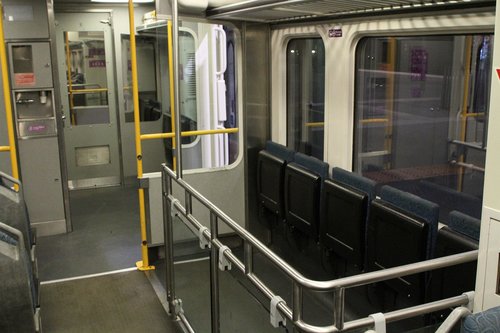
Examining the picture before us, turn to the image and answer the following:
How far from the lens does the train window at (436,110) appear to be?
11.7 ft

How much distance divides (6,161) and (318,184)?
3302 millimetres

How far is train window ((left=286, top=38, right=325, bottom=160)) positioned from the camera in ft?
14.3

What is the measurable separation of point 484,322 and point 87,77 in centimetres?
649

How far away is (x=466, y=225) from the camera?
2.57 m

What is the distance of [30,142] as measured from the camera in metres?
5.41

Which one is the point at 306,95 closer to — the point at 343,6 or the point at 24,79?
the point at 343,6

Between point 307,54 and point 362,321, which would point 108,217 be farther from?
point 362,321

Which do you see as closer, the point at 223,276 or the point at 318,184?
the point at 223,276

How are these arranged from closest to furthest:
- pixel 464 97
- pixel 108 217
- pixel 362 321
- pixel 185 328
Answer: pixel 362 321
pixel 185 328
pixel 464 97
pixel 108 217

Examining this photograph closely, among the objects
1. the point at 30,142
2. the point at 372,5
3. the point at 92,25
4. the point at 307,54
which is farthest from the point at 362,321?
the point at 92,25

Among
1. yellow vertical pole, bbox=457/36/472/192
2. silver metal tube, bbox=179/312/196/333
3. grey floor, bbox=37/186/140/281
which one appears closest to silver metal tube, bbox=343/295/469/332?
yellow vertical pole, bbox=457/36/472/192

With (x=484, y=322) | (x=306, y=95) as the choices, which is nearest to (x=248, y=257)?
(x=484, y=322)

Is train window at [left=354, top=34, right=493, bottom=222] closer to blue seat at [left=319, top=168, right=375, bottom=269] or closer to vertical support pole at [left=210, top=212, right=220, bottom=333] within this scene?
blue seat at [left=319, top=168, right=375, bottom=269]

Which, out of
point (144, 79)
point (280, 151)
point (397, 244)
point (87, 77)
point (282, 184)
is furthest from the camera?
point (144, 79)
